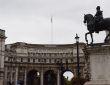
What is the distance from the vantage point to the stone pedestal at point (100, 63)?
18750 millimetres

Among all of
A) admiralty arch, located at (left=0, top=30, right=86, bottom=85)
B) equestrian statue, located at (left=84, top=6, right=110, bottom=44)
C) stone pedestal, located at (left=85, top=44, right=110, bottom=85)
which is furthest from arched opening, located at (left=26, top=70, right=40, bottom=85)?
stone pedestal, located at (left=85, top=44, right=110, bottom=85)

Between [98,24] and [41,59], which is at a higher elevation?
[41,59]

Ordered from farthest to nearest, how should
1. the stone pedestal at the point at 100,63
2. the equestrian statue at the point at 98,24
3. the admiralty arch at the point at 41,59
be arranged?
the admiralty arch at the point at 41,59 → the equestrian statue at the point at 98,24 → the stone pedestal at the point at 100,63

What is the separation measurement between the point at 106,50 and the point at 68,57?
92206 millimetres

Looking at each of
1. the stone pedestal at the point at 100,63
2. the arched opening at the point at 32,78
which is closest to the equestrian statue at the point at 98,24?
the stone pedestal at the point at 100,63

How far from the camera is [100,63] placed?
1905 cm

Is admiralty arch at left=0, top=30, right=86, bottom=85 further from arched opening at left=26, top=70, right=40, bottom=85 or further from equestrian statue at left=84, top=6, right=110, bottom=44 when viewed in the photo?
equestrian statue at left=84, top=6, right=110, bottom=44

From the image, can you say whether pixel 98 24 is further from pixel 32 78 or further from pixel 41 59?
pixel 32 78

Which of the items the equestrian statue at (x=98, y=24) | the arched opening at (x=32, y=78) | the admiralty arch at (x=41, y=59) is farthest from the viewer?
the arched opening at (x=32, y=78)

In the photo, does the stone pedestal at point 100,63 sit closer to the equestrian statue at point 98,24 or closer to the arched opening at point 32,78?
the equestrian statue at point 98,24

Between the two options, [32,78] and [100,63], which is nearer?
[100,63]

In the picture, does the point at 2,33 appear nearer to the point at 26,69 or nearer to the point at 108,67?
the point at 26,69

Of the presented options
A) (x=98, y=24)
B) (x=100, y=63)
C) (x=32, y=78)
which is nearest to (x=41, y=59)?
(x=32, y=78)

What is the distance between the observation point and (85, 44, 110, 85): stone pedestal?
61.5ft
